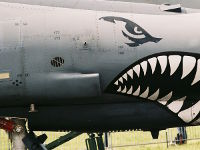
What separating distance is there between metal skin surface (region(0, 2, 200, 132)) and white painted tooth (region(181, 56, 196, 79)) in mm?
17

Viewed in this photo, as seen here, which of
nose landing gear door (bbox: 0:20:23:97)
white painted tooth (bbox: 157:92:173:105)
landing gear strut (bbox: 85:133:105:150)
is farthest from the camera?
landing gear strut (bbox: 85:133:105:150)

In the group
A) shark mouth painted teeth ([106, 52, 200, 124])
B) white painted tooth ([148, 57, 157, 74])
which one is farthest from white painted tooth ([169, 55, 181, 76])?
white painted tooth ([148, 57, 157, 74])

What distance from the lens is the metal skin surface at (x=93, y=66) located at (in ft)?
25.6

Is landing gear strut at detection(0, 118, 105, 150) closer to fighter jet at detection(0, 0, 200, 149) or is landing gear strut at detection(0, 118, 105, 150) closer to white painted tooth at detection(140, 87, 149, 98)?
fighter jet at detection(0, 0, 200, 149)

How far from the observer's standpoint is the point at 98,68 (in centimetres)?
785

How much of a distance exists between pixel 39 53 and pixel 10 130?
1655mm

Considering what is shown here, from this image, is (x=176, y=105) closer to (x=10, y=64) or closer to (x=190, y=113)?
(x=190, y=113)

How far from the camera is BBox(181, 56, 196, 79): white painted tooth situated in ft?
25.7

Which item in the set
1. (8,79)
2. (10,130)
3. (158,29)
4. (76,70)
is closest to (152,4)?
(158,29)

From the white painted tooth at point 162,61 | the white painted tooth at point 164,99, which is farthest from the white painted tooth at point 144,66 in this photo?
the white painted tooth at point 164,99

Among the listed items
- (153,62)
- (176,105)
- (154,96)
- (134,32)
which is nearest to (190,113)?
(176,105)

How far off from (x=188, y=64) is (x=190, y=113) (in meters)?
0.89

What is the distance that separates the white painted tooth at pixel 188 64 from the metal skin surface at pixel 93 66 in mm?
17

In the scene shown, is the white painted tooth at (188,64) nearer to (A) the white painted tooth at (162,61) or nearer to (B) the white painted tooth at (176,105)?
(A) the white painted tooth at (162,61)
